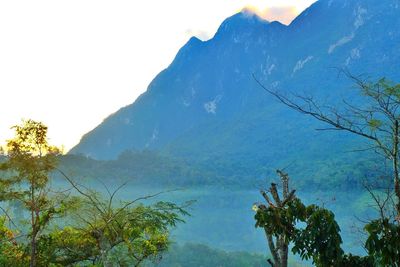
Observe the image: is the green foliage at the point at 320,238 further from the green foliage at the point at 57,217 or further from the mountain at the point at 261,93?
the mountain at the point at 261,93

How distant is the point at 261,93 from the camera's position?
171 metres

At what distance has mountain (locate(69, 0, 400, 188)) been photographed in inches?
5030

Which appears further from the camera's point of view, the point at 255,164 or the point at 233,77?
the point at 233,77

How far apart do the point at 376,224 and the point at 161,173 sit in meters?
110

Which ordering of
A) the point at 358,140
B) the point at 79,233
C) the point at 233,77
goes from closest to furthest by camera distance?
the point at 79,233 → the point at 358,140 → the point at 233,77

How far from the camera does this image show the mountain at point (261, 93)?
127750 mm

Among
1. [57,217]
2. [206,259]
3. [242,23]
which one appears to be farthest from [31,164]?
[242,23]

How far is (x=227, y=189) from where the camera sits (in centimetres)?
10756

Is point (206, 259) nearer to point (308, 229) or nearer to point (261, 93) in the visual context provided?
point (308, 229)

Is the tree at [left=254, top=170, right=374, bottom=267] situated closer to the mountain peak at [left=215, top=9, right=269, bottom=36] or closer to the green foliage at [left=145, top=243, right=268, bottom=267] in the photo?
the green foliage at [left=145, top=243, right=268, bottom=267]

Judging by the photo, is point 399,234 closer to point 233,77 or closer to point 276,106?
point 276,106

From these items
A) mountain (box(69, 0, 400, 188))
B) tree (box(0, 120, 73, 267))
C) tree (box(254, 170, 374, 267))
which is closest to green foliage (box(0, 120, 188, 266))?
tree (box(0, 120, 73, 267))

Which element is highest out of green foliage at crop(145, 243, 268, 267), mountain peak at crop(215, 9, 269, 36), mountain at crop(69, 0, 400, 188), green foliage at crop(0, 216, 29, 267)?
mountain peak at crop(215, 9, 269, 36)

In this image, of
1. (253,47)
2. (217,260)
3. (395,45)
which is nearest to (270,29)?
(253,47)
